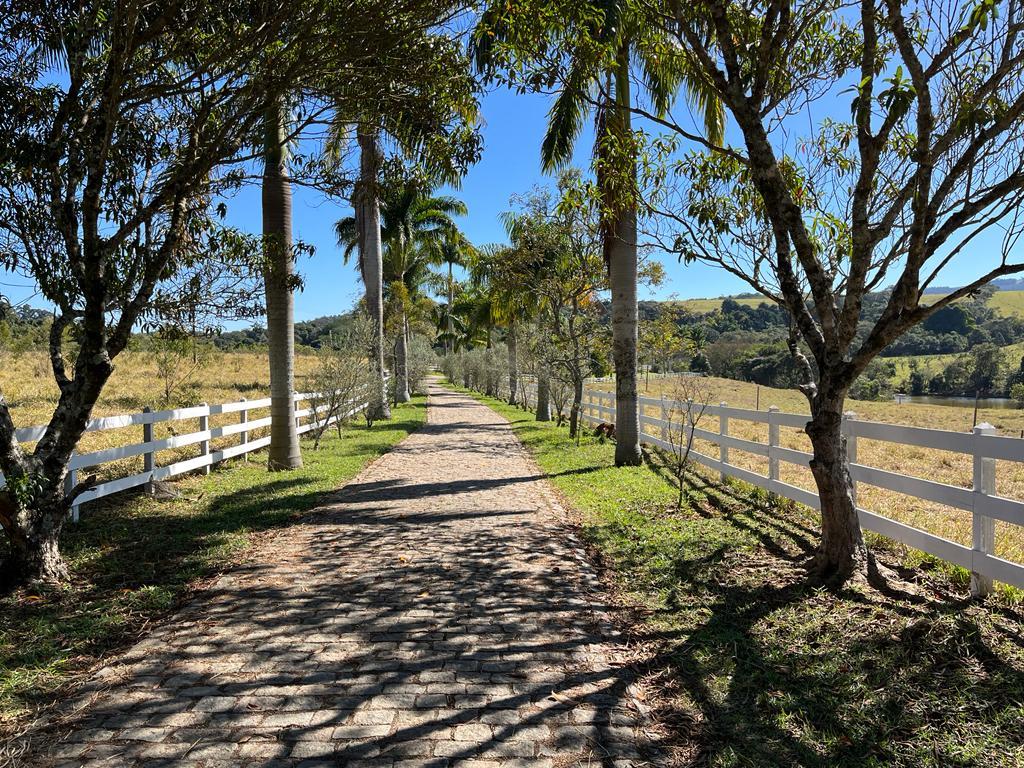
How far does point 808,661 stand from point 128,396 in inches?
874

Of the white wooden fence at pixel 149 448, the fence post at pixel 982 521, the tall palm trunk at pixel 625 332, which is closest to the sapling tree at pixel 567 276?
the tall palm trunk at pixel 625 332

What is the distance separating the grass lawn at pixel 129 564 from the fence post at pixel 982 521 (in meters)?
5.80

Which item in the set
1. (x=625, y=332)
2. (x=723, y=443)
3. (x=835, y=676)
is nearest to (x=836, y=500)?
(x=835, y=676)

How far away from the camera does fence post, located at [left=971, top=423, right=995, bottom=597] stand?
4.57m

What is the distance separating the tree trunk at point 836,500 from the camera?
5086 mm

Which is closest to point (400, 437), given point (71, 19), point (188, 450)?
point (188, 450)

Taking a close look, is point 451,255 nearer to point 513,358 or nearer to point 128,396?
point 513,358

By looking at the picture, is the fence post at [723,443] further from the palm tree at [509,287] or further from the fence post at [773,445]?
the palm tree at [509,287]

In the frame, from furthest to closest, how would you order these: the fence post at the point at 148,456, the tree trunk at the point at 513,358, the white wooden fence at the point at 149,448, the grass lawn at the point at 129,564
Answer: the tree trunk at the point at 513,358 → the fence post at the point at 148,456 → the white wooden fence at the point at 149,448 → the grass lawn at the point at 129,564

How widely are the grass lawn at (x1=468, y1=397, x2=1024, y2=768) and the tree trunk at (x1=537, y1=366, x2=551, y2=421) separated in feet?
47.6

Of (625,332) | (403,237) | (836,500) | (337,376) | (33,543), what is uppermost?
(403,237)

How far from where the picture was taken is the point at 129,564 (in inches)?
225

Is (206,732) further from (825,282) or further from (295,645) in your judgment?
(825,282)

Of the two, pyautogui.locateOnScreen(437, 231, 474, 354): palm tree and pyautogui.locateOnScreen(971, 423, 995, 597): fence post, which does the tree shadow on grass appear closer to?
pyautogui.locateOnScreen(971, 423, 995, 597): fence post
